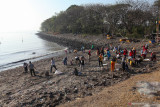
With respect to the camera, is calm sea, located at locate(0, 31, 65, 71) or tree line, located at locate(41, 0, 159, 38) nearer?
calm sea, located at locate(0, 31, 65, 71)

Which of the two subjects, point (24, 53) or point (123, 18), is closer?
point (123, 18)

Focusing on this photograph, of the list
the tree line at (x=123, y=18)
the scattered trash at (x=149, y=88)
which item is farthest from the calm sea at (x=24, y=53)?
the scattered trash at (x=149, y=88)

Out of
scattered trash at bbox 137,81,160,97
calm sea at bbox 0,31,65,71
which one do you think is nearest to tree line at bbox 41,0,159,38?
calm sea at bbox 0,31,65,71

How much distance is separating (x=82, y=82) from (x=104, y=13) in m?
30.9

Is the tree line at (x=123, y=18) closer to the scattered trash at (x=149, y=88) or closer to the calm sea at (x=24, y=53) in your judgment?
the calm sea at (x=24, y=53)

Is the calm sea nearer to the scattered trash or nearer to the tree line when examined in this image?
the tree line

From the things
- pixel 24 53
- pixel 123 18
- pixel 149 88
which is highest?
pixel 123 18

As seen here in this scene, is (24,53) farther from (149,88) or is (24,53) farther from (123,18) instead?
(149,88)

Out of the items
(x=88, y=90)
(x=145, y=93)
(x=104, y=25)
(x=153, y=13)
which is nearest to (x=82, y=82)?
(x=88, y=90)

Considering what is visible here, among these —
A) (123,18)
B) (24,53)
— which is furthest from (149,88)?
(24,53)

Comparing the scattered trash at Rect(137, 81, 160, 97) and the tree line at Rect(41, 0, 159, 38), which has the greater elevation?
the tree line at Rect(41, 0, 159, 38)

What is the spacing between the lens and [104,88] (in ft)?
26.3

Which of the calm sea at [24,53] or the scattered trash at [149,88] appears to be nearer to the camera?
the scattered trash at [149,88]

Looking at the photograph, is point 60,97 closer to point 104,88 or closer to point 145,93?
point 104,88
